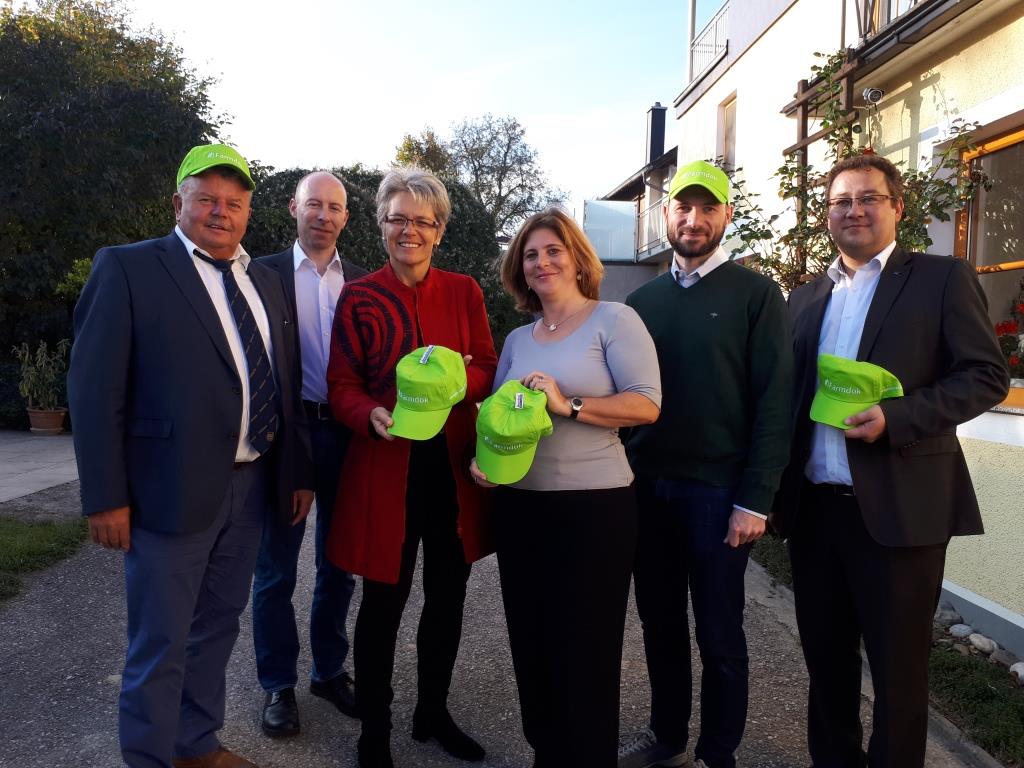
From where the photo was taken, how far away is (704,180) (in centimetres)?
273

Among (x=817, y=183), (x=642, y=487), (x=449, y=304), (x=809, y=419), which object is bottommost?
(x=642, y=487)

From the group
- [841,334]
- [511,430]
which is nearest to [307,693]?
[511,430]

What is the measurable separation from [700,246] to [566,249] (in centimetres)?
58

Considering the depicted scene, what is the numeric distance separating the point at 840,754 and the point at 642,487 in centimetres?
121

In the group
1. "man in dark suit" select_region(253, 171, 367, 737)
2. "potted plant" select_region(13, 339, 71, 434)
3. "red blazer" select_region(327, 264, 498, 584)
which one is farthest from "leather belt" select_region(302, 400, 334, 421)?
"potted plant" select_region(13, 339, 71, 434)

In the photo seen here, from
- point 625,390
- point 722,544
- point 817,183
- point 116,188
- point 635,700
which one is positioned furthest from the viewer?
point 116,188

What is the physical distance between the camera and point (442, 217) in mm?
2914

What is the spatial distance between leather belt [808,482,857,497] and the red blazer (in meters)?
1.22

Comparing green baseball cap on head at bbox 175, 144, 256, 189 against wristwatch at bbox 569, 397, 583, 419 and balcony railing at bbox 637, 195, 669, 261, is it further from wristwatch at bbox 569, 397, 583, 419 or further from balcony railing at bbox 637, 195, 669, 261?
balcony railing at bbox 637, 195, 669, 261

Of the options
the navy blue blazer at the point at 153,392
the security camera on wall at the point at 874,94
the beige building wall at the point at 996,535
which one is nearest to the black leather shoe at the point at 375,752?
the navy blue blazer at the point at 153,392

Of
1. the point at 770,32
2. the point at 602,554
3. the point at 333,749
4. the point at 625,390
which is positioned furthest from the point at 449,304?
the point at 770,32

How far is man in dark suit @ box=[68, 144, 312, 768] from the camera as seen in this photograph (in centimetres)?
241

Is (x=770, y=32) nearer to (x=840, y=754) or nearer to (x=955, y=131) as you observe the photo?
(x=955, y=131)

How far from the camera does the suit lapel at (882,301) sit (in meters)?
2.52
